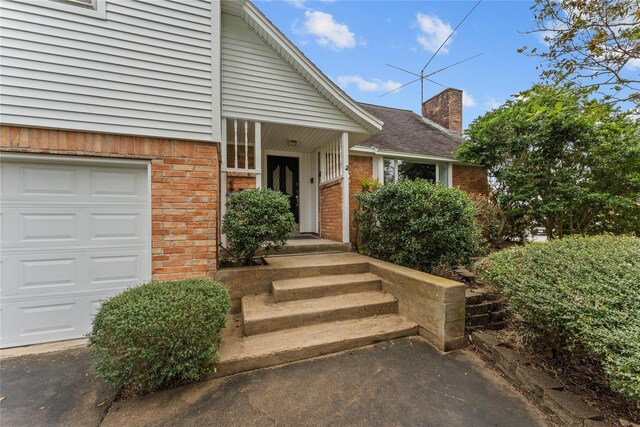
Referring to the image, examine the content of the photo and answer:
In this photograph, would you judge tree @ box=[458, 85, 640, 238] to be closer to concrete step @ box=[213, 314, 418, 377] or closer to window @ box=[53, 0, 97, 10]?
concrete step @ box=[213, 314, 418, 377]

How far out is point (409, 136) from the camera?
30.2ft

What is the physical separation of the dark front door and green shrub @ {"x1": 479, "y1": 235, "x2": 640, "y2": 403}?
540 centimetres

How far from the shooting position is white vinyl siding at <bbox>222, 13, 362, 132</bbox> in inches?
190

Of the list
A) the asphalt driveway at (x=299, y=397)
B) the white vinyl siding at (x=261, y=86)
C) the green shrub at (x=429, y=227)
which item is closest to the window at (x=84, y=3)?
the white vinyl siding at (x=261, y=86)

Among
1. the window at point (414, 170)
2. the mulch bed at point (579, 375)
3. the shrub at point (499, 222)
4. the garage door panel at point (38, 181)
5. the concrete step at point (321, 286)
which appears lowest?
the mulch bed at point (579, 375)

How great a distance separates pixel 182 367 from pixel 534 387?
3102 mm

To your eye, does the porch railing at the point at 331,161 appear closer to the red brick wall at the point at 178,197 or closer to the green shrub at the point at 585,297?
the red brick wall at the point at 178,197

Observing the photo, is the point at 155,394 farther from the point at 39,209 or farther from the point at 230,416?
the point at 39,209

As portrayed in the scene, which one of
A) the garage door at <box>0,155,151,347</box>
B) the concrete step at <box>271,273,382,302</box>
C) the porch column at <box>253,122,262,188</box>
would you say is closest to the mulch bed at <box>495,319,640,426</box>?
the concrete step at <box>271,273,382,302</box>

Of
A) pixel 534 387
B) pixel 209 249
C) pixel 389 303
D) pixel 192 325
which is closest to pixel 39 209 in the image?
pixel 209 249

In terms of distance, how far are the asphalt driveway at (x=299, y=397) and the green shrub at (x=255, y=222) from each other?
5.64 ft

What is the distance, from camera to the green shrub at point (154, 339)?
209cm

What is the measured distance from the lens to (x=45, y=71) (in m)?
3.10

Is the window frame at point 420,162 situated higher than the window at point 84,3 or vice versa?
the window at point 84,3
